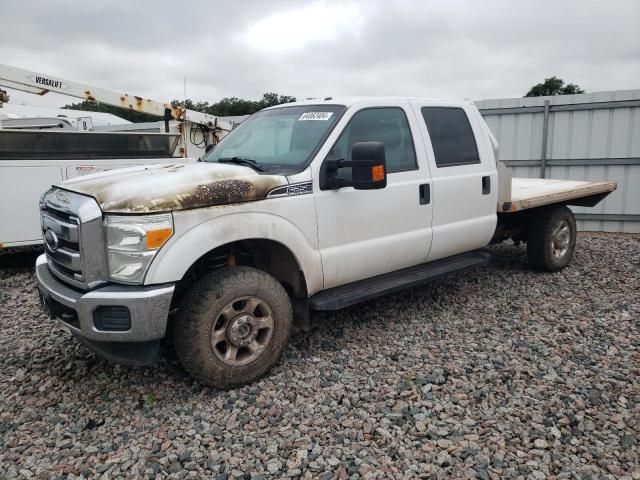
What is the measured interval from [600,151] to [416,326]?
7.16 m

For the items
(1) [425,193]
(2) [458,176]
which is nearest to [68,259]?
(1) [425,193]

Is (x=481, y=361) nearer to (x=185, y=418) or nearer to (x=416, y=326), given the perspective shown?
(x=416, y=326)

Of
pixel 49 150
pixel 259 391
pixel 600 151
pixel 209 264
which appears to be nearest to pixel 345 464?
pixel 259 391

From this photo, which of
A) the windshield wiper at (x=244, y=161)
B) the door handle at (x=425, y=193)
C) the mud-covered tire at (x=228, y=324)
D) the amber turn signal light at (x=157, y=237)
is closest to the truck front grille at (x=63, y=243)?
the amber turn signal light at (x=157, y=237)

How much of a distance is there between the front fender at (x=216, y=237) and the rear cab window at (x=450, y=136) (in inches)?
66.9

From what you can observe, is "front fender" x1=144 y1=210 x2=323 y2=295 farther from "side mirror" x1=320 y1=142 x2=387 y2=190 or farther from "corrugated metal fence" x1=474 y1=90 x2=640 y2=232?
"corrugated metal fence" x1=474 y1=90 x2=640 y2=232

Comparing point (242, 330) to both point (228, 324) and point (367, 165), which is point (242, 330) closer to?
point (228, 324)

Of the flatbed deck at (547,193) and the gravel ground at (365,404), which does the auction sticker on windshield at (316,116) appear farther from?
the flatbed deck at (547,193)

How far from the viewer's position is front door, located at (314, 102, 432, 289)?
393cm

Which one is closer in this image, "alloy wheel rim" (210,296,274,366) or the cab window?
"alloy wheel rim" (210,296,274,366)

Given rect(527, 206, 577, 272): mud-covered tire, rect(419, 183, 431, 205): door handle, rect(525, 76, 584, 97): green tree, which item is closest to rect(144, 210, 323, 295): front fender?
rect(419, 183, 431, 205): door handle

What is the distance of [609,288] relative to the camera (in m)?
5.79

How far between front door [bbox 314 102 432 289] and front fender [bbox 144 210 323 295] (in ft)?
0.65

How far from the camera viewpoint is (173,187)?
128 inches
